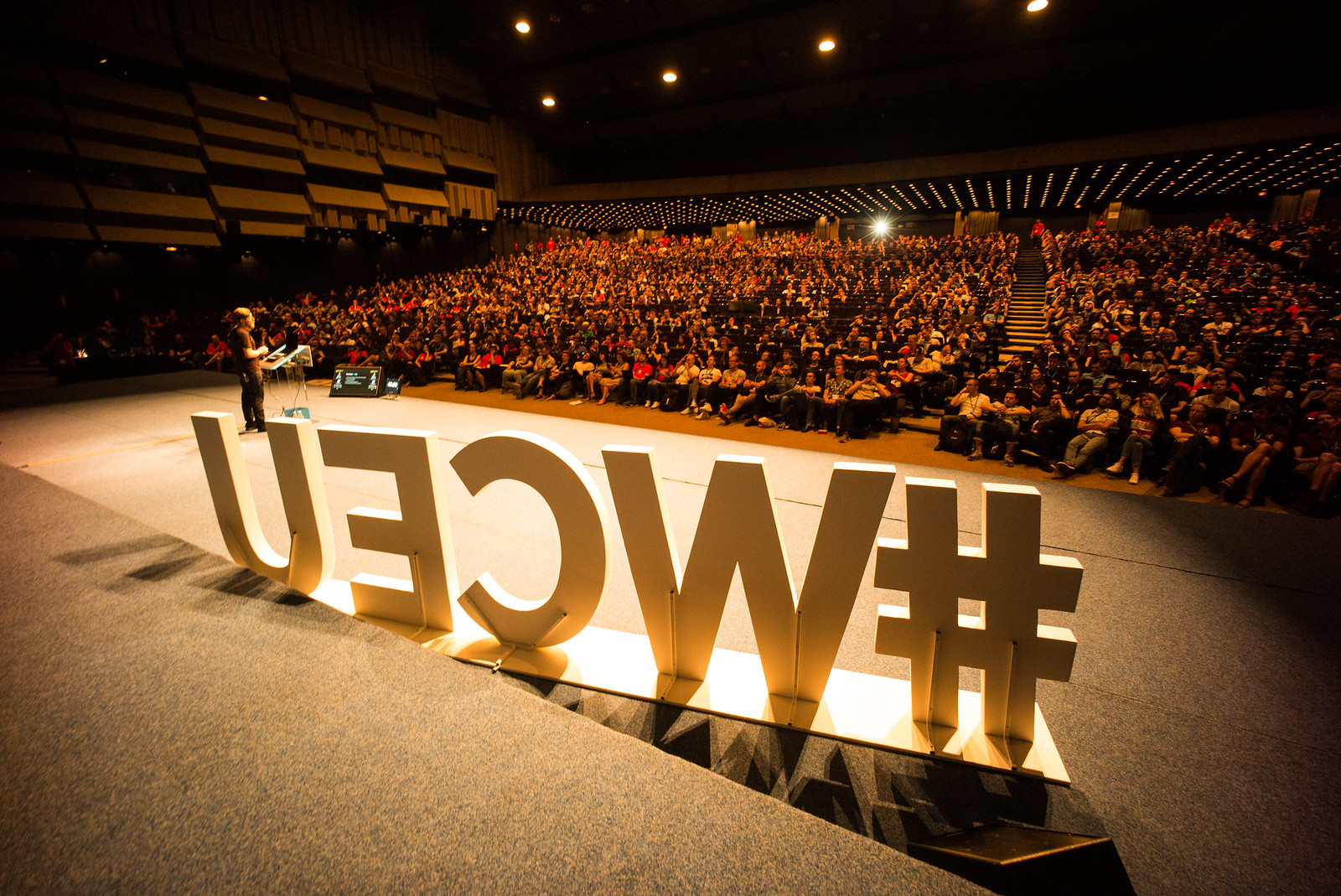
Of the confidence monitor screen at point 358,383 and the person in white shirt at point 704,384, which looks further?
the confidence monitor screen at point 358,383

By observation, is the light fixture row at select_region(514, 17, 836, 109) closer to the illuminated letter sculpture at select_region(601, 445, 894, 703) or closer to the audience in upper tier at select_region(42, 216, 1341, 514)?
the audience in upper tier at select_region(42, 216, 1341, 514)

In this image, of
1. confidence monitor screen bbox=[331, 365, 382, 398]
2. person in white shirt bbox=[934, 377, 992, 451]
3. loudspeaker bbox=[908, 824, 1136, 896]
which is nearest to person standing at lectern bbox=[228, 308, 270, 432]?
confidence monitor screen bbox=[331, 365, 382, 398]

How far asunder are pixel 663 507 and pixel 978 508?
3.45 meters

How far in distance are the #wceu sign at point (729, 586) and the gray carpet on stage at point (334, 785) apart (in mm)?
485

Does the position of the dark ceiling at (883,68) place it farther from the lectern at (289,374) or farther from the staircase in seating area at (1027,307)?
the lectern at (289,374)

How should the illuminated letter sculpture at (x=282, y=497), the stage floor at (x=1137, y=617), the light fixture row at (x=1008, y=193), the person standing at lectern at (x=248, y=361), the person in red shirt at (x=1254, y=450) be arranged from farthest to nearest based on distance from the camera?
the light fixture row at (x=1008, y=193) < the person standing at lectern at (x=248, y=361) < the person in red shirt at (x=1254, y=450) < the illuminated letter sculpture at (x=282, y=497) < the stage floor at (x=1137, y=617)

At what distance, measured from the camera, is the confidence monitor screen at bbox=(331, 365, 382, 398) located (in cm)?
995

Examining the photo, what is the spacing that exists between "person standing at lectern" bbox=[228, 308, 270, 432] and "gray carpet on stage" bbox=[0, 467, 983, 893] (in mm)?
4649

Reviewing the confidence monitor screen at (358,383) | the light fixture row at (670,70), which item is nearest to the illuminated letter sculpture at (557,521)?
the confidence monitor screen at (358,383)

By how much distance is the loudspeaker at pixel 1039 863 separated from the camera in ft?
3.45

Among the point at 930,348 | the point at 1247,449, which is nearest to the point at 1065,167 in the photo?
the point at 930,348

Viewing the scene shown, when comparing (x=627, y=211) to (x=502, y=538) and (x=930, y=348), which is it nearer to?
(x=930, y=348)

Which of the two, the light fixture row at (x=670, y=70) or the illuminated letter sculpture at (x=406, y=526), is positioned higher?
the light fixture row at (x=670, y=70)

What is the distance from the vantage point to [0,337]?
14.8 metres
